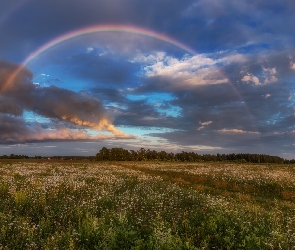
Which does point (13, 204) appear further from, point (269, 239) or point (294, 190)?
point (294, 190)

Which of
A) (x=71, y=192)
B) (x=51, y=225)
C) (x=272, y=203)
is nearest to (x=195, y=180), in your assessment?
(x=272, y=203)

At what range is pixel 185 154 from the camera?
156m

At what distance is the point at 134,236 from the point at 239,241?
2762 millimetres

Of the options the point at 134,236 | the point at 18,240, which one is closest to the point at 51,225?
the point at 18,240

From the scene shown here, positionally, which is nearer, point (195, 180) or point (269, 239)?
point (269, 239)

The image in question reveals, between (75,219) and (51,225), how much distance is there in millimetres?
812

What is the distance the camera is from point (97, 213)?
10070 mm

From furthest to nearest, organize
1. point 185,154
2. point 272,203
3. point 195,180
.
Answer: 1. point 185,154
2. point 195,180
3. point 272,203

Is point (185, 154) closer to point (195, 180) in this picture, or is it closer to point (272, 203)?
point (195, 180)

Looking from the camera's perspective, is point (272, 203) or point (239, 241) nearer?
point (239, 241)

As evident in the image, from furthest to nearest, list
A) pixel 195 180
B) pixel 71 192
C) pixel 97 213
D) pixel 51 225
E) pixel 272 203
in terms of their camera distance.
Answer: pixel 195 180, pixel 272 203, pixel 71 192, pixel 97 213, pixel 51 225

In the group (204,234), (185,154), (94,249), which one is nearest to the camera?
(94,249)

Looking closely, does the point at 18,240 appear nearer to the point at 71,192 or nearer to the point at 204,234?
the point at 204,234

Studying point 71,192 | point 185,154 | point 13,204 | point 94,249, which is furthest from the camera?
point 185,154
